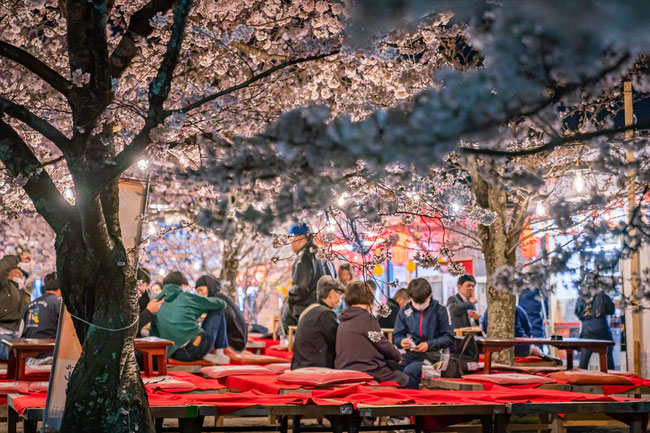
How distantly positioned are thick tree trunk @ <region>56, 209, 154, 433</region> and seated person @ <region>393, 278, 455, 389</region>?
4317 mm

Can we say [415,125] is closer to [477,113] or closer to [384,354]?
[477,113]

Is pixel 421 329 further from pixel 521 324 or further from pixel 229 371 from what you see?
pixel 521 324

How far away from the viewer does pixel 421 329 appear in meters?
9.18

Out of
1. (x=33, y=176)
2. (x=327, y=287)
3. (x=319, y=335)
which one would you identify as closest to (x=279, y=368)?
(x=319, y=335)

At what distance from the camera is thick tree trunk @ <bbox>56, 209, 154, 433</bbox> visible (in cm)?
509

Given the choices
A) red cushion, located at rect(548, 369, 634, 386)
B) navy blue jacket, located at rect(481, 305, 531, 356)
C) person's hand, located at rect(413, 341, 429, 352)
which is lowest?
red cushion, located at rect(548, 369, 634, 386)

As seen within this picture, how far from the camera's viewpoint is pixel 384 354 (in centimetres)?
815

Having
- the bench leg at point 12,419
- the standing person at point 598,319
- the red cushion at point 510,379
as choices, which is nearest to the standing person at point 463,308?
the standing person at point 598,319

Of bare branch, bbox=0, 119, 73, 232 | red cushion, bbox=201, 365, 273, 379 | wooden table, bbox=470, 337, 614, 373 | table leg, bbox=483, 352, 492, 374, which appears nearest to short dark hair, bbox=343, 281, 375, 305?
red cushion, bbox=201, 365, 273, 379

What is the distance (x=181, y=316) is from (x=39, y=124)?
519 cm

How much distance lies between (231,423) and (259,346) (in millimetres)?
2489

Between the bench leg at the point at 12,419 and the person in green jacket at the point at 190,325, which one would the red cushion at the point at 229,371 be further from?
the bench leg at the point at 12,419

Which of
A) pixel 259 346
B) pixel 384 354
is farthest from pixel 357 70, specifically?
pixel 259 346

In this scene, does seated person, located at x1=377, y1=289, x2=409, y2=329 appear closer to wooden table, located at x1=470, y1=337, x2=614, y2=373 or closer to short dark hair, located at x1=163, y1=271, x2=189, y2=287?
wooden table, located at x1=470, y1=337, x2=614, y2=373
